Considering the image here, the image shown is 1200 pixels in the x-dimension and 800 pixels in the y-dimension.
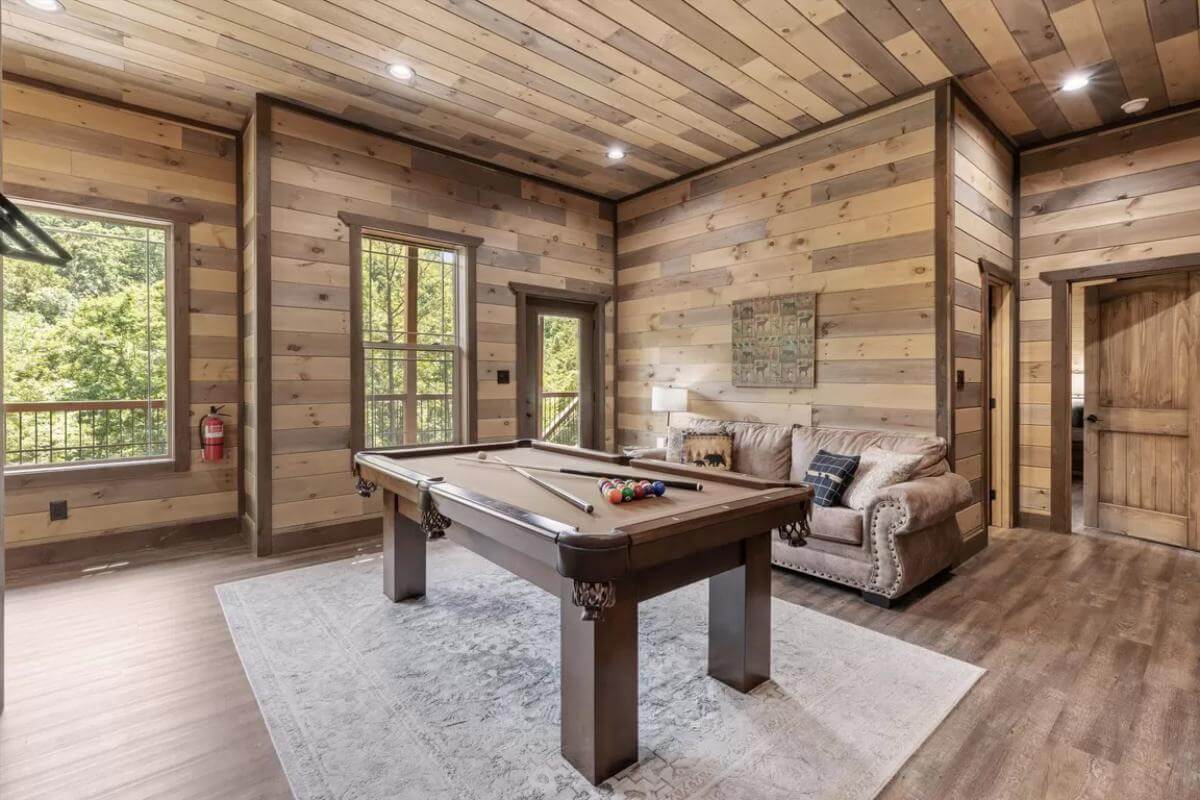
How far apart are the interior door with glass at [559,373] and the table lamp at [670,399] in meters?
1.00

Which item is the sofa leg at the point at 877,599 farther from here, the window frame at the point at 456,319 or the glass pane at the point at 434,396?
the glass pane at the point at 434,396

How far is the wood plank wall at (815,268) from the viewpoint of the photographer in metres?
3.78

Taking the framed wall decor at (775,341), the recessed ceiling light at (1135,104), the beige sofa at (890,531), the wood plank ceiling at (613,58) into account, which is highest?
the wood plank ceiling at (613,58)

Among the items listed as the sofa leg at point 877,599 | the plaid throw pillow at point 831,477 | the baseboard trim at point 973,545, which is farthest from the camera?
the baseboard trim at point 973,545

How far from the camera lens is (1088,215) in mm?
4270

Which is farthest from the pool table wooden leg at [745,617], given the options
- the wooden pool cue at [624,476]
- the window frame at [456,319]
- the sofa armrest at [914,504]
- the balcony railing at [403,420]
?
the balcony railing at [403,420]

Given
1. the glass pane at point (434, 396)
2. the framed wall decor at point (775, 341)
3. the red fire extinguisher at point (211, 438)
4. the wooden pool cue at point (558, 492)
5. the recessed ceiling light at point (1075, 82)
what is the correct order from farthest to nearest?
1. the glass pane at point (434, 396)
2. the framed wall decor at point (775, 341)
3. the red fire extinguisher at point (211, 438)
4. the recessed ceiling light at point (1075, 82)
5. the wooden pool cue at point (558, 492)

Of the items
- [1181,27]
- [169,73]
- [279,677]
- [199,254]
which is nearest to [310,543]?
[279,677]

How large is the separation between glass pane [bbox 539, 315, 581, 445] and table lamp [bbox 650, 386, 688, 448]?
106 centimetres

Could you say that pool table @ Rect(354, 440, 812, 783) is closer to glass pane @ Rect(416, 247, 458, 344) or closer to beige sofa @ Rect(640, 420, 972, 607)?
beige sofa @ Rect(640, 420, 972, 607)

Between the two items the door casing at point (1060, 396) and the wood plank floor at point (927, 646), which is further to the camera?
the door casing at point (1060, 396)

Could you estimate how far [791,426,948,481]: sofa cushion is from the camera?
3454mm

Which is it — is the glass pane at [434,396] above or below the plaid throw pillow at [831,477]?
above

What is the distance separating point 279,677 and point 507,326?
130 inches
